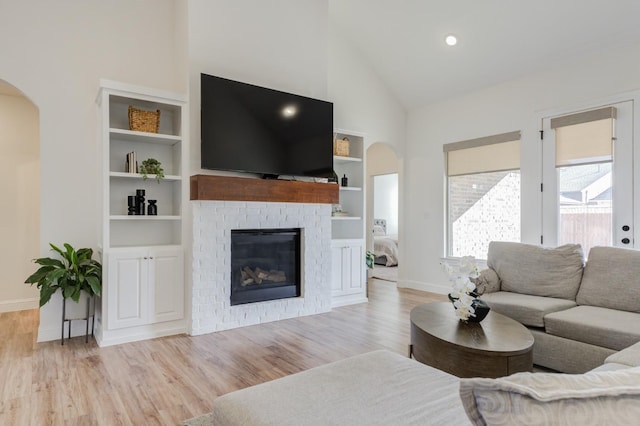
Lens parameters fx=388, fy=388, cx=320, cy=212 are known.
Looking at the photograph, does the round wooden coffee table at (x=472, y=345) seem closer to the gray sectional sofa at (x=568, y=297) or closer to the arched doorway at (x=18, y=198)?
the gray sectional sofa at (x=568, y=297)

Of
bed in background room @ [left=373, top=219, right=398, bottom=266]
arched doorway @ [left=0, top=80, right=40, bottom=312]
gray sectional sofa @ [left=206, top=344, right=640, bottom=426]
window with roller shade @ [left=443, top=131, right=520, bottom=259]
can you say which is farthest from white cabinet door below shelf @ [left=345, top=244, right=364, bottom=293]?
arched doorway @ [left=0, top=80, right=40, bottom=312]

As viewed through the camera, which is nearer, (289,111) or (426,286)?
(289,111)

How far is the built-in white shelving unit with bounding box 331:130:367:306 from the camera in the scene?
5.16 metres

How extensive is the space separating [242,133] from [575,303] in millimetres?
3485

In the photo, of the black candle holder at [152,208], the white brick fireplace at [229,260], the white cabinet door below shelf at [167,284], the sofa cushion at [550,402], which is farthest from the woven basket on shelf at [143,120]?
the sofa cushion at [550,402]

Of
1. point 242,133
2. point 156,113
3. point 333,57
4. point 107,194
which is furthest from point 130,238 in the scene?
point 333,57

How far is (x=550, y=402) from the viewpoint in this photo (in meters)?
0.63

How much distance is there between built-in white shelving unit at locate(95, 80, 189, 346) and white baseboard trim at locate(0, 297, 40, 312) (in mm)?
1768

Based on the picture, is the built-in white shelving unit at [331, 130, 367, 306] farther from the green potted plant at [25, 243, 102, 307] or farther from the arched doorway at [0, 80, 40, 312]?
the arched doorway at [0, 80, 40, 312]

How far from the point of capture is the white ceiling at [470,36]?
13.5 ft

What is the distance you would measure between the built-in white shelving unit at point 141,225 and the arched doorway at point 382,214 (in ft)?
12.0

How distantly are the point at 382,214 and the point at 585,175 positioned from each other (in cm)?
703

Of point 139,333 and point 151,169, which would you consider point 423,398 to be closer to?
point 139,333

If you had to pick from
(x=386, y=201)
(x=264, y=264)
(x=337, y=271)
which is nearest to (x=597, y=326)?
(x=337, y=271)
